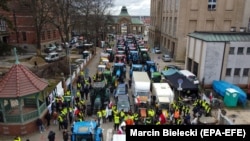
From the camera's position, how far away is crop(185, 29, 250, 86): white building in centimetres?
2606

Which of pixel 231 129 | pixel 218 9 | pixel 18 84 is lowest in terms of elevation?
pixel 18 84

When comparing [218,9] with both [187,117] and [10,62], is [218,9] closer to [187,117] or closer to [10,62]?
[187,117]

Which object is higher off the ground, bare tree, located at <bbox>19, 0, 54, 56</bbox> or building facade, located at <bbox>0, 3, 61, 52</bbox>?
bare tree, located at <bbox>19, 0, 54, 56</bbox>

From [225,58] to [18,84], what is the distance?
21.4m

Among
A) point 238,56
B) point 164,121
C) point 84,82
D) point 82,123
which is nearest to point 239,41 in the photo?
point 238,56

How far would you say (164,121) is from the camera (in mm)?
16812

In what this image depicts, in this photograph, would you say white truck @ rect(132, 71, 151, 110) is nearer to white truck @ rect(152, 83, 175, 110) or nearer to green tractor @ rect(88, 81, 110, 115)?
white truck @ rect(152, 83, 175, 110)

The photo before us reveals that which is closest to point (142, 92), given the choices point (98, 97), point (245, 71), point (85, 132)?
point (98, 97)

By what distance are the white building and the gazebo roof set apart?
715 inches

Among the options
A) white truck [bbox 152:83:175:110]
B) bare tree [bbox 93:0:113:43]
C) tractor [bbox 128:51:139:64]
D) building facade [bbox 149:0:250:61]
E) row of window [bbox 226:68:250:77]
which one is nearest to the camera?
white truck [bbox 152:83:175:110]

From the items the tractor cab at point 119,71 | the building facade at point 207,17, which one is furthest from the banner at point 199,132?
the building facade at point 207,17

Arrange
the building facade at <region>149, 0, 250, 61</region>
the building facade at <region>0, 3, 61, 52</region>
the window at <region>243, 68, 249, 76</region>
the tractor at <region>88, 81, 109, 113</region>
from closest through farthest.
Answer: the tractor at <region>88, 81, 109, 113</region>
the window at <region>243, 68, 249, 76</region>
the building facade at <region>149, 0, 250, 61</region>
the building facade at <region>0, 3, 61, 52</region>

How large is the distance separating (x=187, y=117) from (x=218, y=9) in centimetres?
2931

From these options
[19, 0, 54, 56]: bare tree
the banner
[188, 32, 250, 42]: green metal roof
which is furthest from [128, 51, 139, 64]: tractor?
the banner
